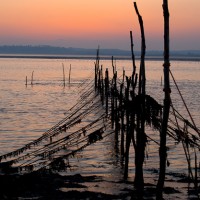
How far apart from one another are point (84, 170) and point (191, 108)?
1942 centimetres

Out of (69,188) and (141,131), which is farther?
(69,188)

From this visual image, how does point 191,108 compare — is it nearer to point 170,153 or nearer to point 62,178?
point 170,153

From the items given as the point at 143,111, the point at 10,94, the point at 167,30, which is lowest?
the point at 10,94

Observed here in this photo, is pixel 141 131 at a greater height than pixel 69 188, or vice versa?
pixel 141 131

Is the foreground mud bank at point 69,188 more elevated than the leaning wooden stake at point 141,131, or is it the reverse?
the leaning wooden stake at point 141,131

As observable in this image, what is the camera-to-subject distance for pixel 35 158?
47.6ft

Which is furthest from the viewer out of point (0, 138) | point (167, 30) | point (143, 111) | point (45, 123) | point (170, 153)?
point (45, 123)

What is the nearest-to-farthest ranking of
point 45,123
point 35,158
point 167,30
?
point 167,30, point 35,158, point 45,123

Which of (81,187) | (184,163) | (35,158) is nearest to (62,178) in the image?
(81,187)

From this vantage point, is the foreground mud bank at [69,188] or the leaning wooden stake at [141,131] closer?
the foreground mud bank at [69,188]

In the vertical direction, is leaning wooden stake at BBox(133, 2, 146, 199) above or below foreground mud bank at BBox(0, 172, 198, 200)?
above

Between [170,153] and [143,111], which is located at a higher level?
[143,111]

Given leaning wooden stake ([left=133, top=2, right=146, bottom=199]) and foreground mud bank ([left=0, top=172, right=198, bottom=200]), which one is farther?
leaning wooden stake ([left=133, top=2, right=146, bottom=199])

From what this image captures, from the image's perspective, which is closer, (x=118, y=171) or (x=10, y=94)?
(x=118, y=171)
